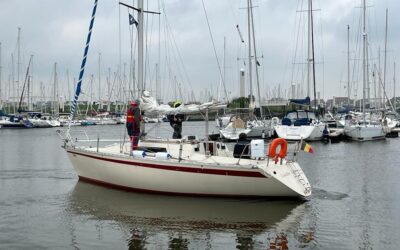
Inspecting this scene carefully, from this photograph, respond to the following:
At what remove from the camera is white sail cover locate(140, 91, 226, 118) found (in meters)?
16.8

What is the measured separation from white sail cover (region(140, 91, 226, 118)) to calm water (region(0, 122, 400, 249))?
322cm

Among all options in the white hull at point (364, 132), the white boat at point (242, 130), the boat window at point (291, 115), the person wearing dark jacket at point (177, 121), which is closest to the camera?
the person wearing dark jacket at point (177, 121)

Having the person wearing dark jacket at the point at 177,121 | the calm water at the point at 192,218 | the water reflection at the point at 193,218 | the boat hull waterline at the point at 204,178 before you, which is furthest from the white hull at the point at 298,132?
the water reflection at the point at 193,218

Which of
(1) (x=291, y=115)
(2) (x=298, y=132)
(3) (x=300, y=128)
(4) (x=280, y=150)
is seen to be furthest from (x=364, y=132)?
(4) (x=280, y=150)

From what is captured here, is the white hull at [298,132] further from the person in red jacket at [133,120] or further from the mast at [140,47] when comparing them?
the person in red jacket at [133,120]

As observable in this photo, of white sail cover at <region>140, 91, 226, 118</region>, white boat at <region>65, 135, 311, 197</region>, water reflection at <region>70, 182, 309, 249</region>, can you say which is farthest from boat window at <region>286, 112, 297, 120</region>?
water reflection at <region>70, 182, 309, 249</region>

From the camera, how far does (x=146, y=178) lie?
15.7 metres

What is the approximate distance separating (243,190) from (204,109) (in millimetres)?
3624

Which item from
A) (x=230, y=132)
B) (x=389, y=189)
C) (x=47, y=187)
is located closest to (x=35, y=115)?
(x=230, y=132)

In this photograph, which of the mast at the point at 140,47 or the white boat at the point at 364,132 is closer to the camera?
the mast at the point at 140,47

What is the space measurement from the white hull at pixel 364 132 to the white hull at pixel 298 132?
3.99 m

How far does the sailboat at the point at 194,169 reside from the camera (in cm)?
1423

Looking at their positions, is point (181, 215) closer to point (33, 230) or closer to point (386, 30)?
point (33, 230)

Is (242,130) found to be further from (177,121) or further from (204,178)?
(204,178)
